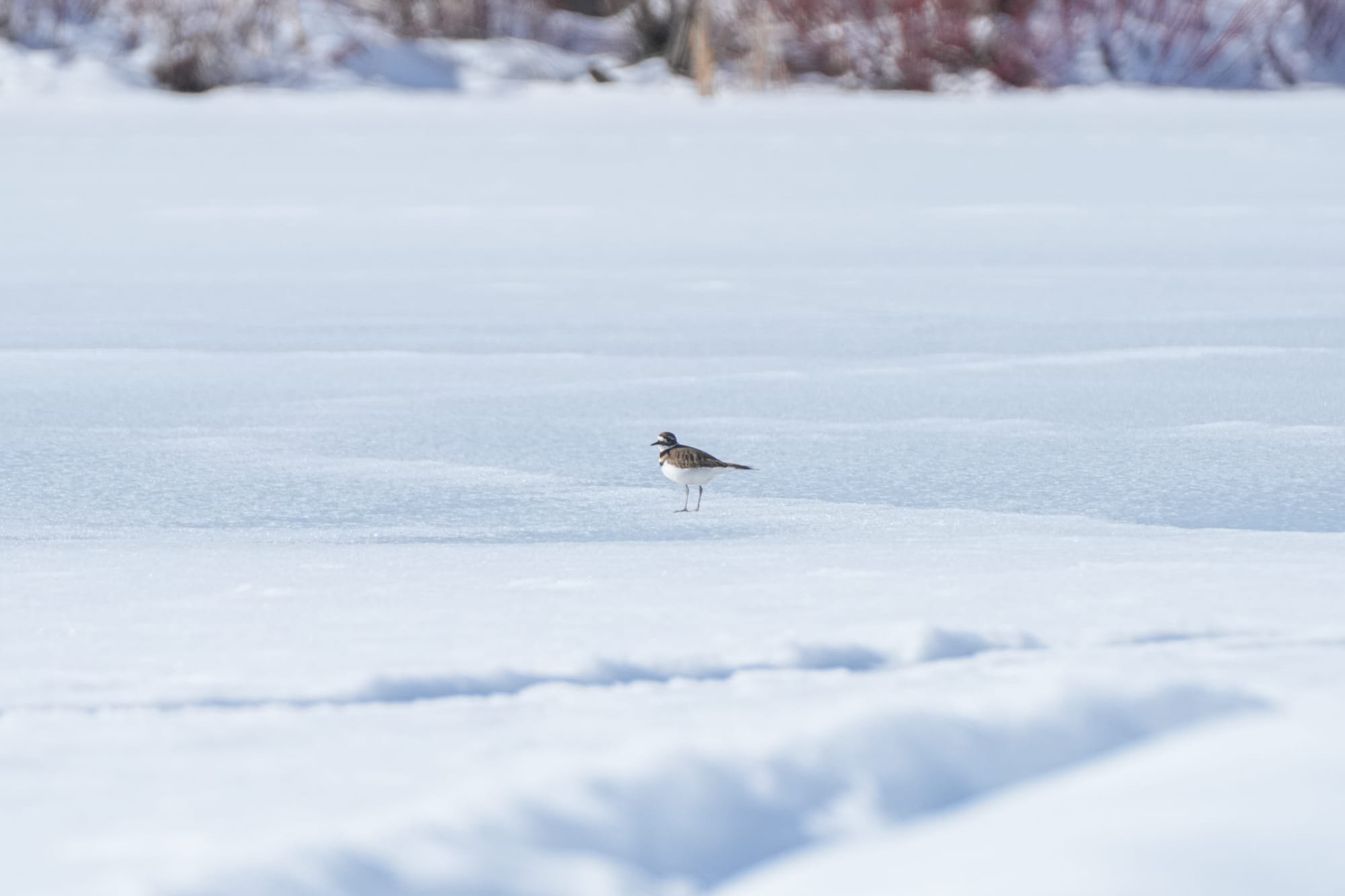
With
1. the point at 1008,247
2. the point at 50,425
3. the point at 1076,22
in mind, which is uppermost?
the point at 1076,22

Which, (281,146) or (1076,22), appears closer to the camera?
(281,146)

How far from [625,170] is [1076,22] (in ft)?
18.1

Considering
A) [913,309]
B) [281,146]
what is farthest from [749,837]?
[281,146]

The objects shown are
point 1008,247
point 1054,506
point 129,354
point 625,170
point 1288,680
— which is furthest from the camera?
point 625,170

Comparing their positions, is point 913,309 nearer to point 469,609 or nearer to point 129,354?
point 129,354

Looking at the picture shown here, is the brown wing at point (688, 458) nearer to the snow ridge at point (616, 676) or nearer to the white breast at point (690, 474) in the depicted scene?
the white breast at point (690, 474)

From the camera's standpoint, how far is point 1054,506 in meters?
3.26

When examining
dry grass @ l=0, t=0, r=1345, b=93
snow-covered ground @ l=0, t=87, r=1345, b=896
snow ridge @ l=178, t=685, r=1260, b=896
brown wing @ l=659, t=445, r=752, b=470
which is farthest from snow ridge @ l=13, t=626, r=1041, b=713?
dry grass @ l=0, t=0, r=1345, b=93

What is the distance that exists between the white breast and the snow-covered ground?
0.09 meters

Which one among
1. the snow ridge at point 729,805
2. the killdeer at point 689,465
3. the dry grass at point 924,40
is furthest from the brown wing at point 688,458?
the dry grass at point 924,40

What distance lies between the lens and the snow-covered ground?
1.69 metres

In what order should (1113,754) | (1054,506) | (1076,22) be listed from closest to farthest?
(1113,754)
(1054,506)
(1076,22)

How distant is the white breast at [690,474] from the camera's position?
308 centimetres

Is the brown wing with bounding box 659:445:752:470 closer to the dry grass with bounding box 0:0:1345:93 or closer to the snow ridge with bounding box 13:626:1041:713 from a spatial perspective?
the snow ridge with bounding box 13:626:1041:713
